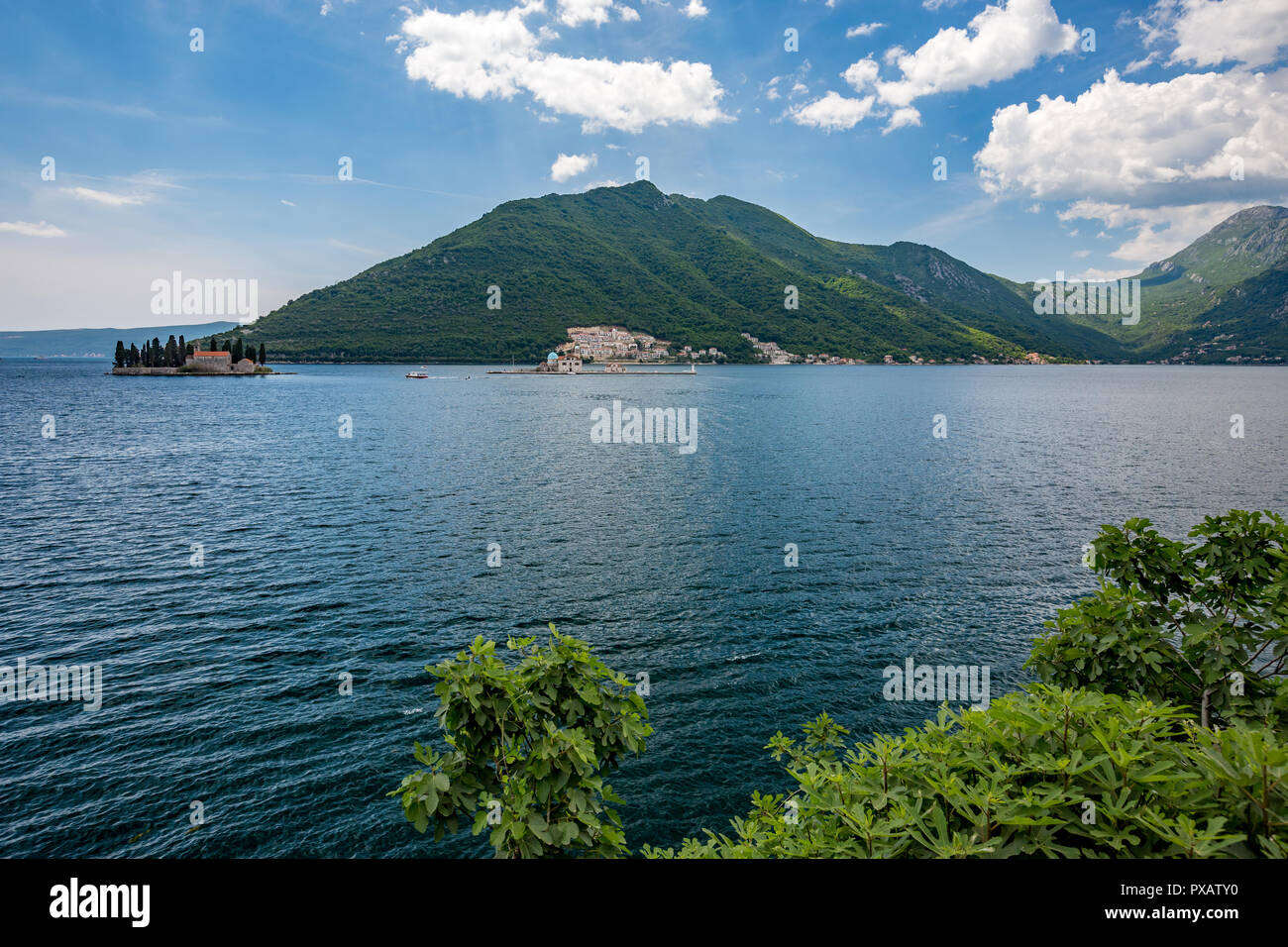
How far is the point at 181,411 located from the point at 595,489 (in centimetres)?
10282

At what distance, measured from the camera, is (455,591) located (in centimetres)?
3033

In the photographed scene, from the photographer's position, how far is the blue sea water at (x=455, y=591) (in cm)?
1736

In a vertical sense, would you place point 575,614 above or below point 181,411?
below

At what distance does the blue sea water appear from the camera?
17.4 metres

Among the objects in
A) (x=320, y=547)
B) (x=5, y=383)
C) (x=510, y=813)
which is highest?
(x=5, y=383)

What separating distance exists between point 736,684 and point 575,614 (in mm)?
8557

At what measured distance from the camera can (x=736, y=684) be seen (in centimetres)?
2281
